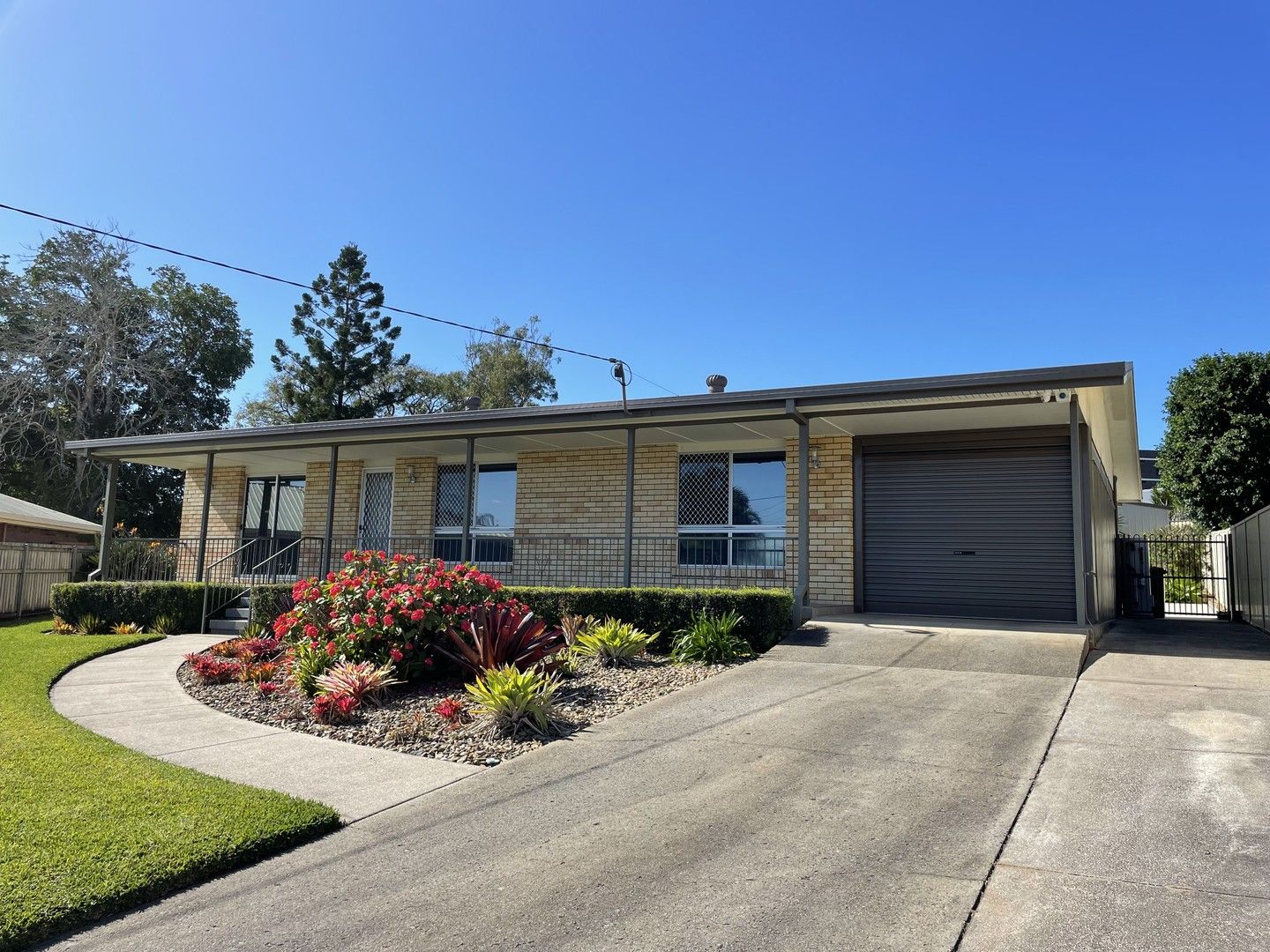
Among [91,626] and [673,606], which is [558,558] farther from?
[91,626]

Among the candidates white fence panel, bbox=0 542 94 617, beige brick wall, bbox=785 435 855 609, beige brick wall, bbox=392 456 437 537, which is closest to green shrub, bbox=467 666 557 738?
beige brick wall, bbox=785 435 855 609

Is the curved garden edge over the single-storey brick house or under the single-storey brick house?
under

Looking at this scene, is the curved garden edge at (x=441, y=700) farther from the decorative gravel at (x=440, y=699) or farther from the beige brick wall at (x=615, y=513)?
the beige brick wall at (x=615, y=513)

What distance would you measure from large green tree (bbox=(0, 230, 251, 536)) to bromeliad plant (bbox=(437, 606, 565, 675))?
91.6ft

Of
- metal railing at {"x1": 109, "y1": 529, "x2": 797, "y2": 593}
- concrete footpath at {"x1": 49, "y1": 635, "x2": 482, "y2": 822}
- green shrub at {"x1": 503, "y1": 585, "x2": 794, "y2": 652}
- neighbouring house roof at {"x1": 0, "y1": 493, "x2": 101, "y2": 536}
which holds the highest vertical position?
neighbouring house roof at {"x1": 0, "y1": 493, "x2": 101, "y2": 536}

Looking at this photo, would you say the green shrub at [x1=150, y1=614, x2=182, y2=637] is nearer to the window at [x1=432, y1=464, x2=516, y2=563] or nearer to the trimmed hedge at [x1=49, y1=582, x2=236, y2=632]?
the trimmed hedge at [x1=49, y1=582, x2=236, y2=632]

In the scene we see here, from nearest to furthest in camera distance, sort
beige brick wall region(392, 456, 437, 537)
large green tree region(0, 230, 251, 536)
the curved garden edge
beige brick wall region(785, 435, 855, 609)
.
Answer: the curved garden edge
beige brick wall region(785, 435, 855, 609)
beige brick wall region(392, 456, 437, 537)
large green tree region(0, 230, 251, 536)

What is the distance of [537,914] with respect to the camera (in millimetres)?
3418

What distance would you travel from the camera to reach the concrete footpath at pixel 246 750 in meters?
5.21

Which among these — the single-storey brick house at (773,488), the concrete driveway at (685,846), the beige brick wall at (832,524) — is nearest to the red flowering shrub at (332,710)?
the concrete driveway at (685,846)

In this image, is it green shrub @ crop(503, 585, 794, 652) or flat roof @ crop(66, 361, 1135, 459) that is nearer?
flat roof @ crop(66, 361, 1135, 459)

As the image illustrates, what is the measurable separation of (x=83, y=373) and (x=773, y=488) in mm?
28699

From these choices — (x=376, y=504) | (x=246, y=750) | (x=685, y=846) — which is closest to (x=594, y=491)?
(x=376, y=504)

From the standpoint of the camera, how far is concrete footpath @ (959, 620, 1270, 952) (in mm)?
3164
